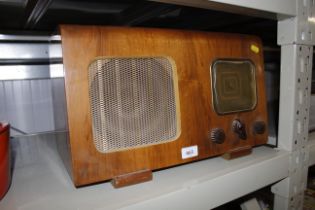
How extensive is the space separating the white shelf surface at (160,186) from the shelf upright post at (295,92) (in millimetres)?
40

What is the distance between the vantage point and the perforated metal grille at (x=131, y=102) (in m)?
0.43

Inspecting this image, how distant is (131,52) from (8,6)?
38 cm

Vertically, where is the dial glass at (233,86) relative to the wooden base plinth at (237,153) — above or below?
above

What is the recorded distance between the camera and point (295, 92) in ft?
1.89

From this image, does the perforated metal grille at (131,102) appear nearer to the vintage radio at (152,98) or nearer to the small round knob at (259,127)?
the vintage radio at (152,98)

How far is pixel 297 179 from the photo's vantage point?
0.63 metres

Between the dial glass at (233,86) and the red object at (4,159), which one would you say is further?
the dial glass at (233,86)

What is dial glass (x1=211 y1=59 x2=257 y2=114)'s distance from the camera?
540 millimetres

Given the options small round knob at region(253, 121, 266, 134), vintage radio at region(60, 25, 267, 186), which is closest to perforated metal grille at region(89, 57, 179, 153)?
vintage radio at region(60, 25, 267, 186)

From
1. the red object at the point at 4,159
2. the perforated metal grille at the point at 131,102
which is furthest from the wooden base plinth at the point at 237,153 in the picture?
the red object at the point at 4,159

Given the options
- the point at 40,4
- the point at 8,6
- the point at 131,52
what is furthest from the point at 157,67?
the point at 8,6

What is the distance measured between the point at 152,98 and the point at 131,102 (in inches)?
1.7

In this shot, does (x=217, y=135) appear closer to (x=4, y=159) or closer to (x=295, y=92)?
(x=295, y=92)

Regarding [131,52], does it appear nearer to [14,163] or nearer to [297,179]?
[14,163]
